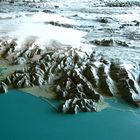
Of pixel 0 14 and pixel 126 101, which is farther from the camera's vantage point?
pixel 0 14

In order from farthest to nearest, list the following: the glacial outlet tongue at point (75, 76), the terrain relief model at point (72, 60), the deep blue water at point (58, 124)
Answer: the terrain relief model at point (72, 60) < the glacial outlet tongue at point (75, 76) < the deep blue water at point (58, 124)

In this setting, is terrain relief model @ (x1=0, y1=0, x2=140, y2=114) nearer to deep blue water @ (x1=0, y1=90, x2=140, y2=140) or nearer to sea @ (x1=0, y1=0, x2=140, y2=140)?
sea @ (x1=0, y1=0, x2=140, y2=140)

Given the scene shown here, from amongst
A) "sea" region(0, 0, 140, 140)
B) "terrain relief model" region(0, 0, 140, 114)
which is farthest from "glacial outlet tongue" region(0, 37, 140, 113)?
"sea" region(0, 0, 140, 140)

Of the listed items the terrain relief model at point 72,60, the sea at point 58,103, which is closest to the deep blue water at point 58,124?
the sea at point 58,103

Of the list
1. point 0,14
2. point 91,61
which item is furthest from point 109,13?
point 91,61

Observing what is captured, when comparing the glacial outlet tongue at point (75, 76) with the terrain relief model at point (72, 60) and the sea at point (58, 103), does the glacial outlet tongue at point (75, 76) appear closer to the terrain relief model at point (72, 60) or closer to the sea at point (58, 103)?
the terrain relief model at point (72, 60)

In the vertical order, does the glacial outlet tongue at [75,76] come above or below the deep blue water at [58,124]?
above

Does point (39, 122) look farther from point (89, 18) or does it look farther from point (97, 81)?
point (89, 18)
